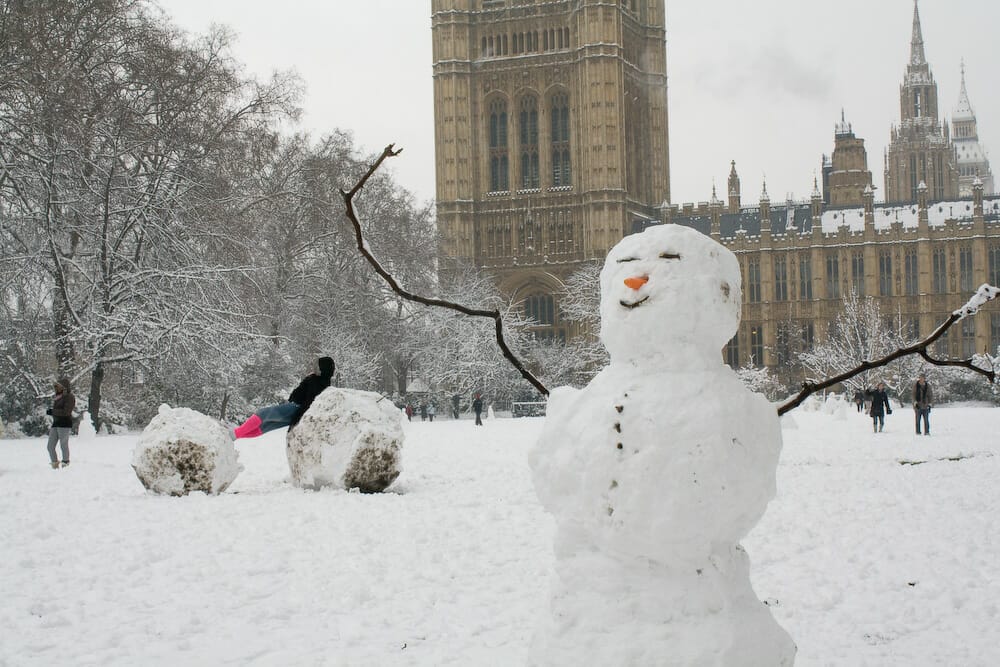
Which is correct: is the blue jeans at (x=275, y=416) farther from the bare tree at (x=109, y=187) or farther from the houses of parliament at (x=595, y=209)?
the houses of parliament at (x=595, y=209)

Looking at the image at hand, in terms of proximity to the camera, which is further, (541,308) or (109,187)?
(541,308)

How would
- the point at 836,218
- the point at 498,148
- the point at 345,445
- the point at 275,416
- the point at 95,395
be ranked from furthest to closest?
the point at 498,148 < the point at 836,218 < the point at 95,395 < the point at 275,416 < the point at 345,445

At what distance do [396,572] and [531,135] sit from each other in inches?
2083

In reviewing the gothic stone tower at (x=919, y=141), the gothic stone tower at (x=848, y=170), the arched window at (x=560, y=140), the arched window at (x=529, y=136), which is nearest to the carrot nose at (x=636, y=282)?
the arched window at (x=560, y=140)

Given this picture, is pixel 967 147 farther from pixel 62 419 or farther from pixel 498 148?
pixel 62 419

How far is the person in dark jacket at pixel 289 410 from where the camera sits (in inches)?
400

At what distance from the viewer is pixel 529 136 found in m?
58.0

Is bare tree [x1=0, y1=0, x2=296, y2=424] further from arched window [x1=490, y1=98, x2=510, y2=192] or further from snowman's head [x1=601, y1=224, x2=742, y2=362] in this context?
arched window [x1=490, y1=98, x2=510, y2=192]

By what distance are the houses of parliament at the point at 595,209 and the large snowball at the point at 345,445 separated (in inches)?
1747

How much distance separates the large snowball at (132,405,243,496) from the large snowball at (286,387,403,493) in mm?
766

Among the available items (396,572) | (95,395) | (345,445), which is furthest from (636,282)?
(95,395)

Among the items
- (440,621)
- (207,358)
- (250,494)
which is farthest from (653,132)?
(440,621)

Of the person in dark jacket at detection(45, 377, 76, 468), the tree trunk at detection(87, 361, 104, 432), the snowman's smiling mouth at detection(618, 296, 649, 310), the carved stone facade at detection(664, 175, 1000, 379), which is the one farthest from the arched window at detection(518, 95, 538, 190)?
the snowman's smiling mouth at detection(618, 296, 649, 310)

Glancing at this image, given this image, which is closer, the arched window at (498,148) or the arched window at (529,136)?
the arched window at (529,136)
